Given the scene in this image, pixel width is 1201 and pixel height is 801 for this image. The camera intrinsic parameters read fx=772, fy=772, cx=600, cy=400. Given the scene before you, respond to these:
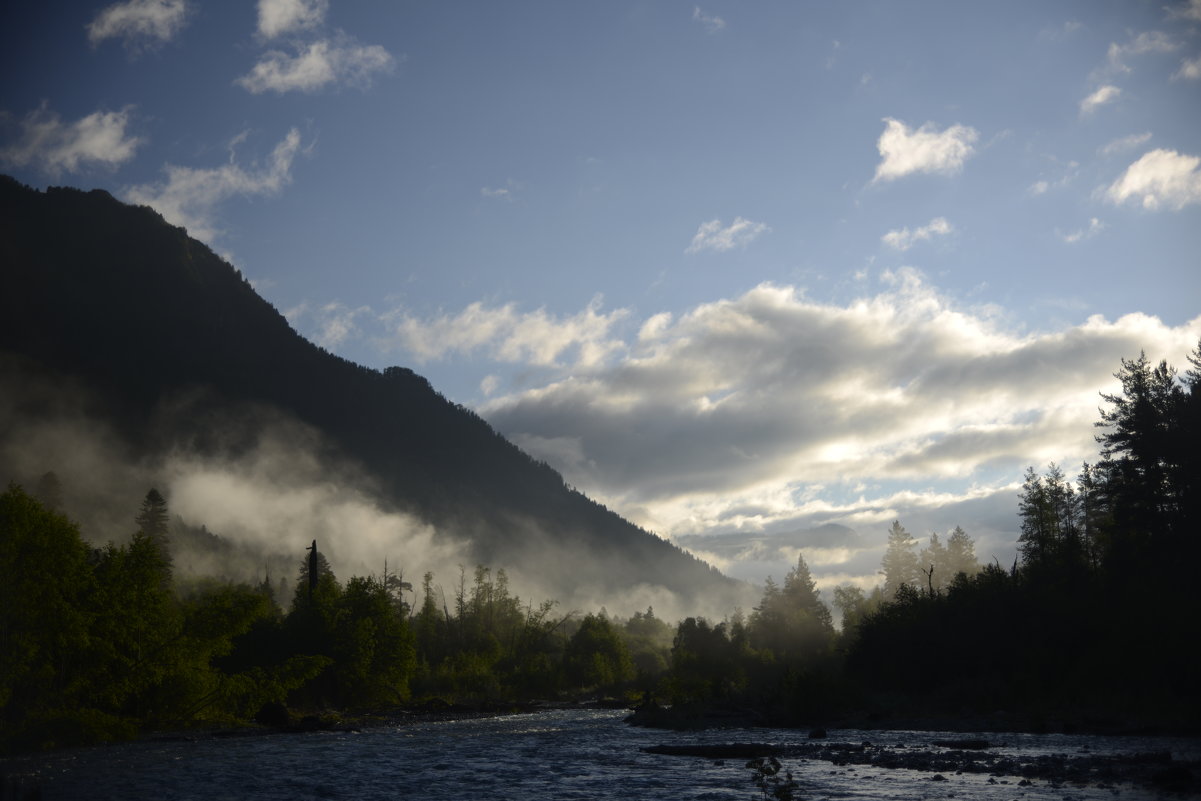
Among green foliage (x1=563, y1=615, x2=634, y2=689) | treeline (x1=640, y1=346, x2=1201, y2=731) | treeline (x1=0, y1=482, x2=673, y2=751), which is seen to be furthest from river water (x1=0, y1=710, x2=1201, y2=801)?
green foliage (x1=563, y1=615, x2=634, y2=689)

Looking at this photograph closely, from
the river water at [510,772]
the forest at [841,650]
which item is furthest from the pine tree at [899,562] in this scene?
the river water at [510,772]

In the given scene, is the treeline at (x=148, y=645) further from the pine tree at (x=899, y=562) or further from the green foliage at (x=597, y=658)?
the pine tree at (x=899, y=562)

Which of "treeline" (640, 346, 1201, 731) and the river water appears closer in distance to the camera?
the river water

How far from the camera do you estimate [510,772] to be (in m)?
34.8

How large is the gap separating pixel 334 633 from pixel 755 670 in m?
64.3

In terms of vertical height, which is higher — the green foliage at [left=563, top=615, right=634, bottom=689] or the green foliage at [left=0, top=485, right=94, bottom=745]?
the green foliage at [left=0, top=485, right=94, bottom=745]

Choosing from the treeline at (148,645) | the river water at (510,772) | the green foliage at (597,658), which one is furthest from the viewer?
the green foliage at (597,658)

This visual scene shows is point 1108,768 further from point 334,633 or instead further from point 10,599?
point 334,633

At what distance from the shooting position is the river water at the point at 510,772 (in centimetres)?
2647

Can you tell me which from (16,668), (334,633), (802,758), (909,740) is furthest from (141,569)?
(909,740)

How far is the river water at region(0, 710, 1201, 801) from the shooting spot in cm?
2647

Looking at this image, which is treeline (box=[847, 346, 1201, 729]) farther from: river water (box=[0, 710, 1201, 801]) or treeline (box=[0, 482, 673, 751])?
treeline (box=[0, 482, 673, 751])

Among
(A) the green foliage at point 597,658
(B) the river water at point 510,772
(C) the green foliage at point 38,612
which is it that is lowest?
(A) the green foliage at point 597,658

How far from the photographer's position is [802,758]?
36.8 meters
